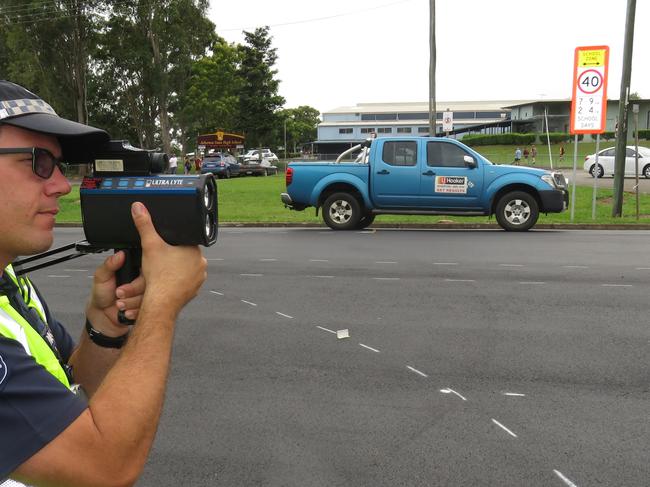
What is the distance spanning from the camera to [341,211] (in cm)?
1327

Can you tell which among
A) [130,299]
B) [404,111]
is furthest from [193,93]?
[404,111]

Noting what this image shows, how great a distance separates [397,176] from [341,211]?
4.48 feet

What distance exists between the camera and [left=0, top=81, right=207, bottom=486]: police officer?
3.95 ft

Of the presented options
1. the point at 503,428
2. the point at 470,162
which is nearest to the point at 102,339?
the point at 503,428

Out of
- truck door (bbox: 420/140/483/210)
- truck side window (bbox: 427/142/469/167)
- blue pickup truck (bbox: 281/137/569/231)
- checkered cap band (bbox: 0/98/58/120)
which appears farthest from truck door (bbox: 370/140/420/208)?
checkered cap band (bbox: 0/98/58/120)

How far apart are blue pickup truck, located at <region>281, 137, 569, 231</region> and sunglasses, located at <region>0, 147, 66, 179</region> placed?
1175 cm

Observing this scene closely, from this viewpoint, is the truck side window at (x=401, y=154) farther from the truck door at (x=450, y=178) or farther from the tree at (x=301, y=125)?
the tree at (x=301, y=125)

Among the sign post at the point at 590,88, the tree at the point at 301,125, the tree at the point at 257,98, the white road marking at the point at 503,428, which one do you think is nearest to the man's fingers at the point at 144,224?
the white road marking at the point at 503,428

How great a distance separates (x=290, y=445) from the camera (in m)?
3.27

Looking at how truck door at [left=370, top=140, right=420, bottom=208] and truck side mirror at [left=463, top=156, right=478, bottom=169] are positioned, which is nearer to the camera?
truck side mirror at [left=463, top=156, right=478, bottom=169]

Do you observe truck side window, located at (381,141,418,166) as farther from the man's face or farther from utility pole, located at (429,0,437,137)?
the man's face

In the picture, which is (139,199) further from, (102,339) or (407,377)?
(407,377)

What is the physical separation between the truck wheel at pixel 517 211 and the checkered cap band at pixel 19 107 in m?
12.1

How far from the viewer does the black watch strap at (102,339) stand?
1812mm
